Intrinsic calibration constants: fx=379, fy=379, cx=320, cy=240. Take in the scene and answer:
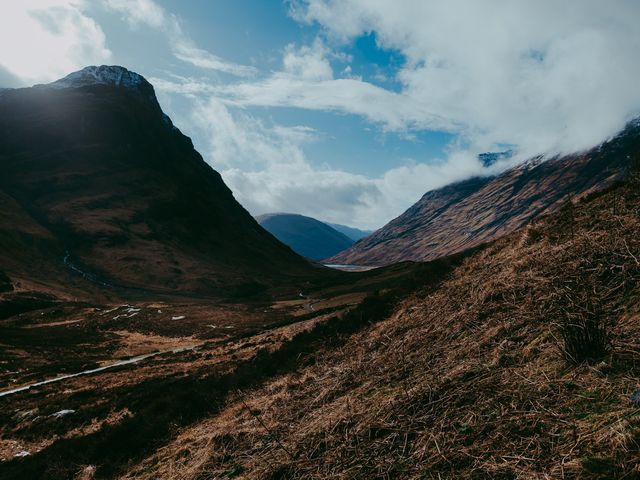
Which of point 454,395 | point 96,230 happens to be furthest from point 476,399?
point 96,230

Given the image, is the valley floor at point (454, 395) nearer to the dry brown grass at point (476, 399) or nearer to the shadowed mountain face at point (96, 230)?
the dry brown grass at point (476, 399)

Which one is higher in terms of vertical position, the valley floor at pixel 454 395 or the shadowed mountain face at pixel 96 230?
the shadowed mountain face at pixel 96 230

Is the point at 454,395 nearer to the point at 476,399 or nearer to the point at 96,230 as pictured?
the point at 476,399

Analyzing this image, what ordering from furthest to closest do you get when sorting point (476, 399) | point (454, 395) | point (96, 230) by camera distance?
1. point (96, 230)
2. point (454, 395)
3. point (476, 399)

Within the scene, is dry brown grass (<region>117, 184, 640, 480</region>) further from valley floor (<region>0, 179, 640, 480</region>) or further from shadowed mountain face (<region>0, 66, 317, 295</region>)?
shadowed mountain face (<region>0, 66, 317, 295</region>)

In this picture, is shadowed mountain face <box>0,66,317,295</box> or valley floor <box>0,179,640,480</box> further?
shadowed mountain face <box>0,66,317,295</box>

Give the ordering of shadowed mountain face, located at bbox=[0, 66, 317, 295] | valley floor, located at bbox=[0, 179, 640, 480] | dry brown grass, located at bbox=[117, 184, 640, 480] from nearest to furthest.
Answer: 1. dry brown grass, located at bbox=[117, 184, 640, 480]
2. valley floor, located at bbox=[0, 179, 640, 480]
3. shadowed mountain face, located at bbox=[0, 66, 317, 295]

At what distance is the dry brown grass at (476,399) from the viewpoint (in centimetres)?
392

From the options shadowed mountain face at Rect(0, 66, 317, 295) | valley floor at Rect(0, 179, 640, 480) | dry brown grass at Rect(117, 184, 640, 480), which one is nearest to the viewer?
dry brown grass at Rect(117, 184, 640, 480)

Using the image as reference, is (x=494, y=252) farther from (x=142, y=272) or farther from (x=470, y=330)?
(x=142, y=272)

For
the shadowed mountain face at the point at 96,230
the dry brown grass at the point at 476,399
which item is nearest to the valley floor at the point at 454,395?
the dry brown grass at the point at 476,399

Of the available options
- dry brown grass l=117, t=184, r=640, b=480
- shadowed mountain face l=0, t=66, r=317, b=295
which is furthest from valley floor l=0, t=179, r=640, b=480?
shadowed mountain face l=0, t=66, r=317, b=295

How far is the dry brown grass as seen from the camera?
3918 mm

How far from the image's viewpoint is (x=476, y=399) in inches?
194
